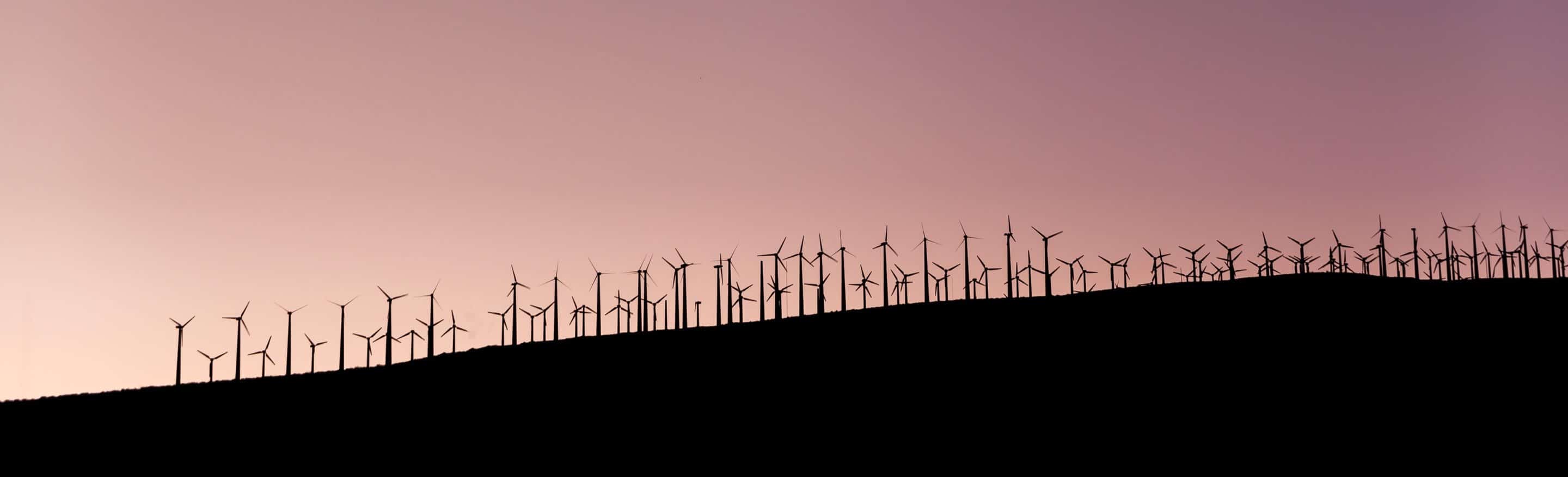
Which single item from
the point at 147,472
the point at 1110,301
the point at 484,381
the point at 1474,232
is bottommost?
the point at 147,472

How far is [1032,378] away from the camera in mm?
64500

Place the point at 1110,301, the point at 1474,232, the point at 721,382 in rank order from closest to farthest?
the point at 721,382, the point at 1110,301, the point at 1474,232

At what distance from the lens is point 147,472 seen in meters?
57.7

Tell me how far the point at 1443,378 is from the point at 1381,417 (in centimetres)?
912

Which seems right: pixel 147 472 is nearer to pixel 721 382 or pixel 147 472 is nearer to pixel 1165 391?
pixel 721 382

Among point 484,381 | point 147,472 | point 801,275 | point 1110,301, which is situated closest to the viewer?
point 147,472

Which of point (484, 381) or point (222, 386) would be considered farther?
point (222, 386)

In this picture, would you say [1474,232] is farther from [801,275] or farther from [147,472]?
[147,472]

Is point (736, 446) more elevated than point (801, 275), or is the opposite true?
point (801, 275)

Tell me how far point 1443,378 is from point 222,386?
8802 cm

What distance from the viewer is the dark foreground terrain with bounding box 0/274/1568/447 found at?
54062 mm

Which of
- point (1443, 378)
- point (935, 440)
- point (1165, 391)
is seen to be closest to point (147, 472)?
point (935, 440)

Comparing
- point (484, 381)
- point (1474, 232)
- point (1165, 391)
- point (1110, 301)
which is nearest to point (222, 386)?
point (484, 381)

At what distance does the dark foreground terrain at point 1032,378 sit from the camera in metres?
54.1
